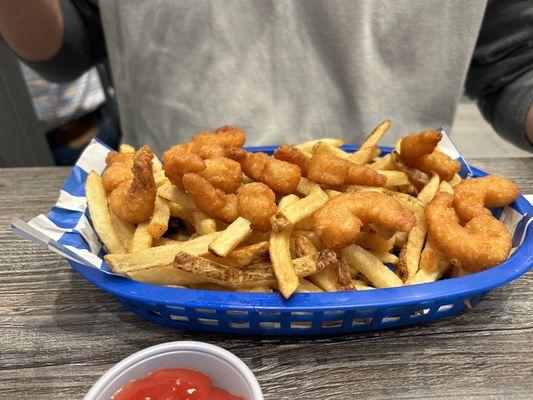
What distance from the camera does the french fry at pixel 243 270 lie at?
889mm

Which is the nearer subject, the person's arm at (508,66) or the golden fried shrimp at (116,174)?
the golden fried shrimp at (116,174)

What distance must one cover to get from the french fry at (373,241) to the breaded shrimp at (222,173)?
38 cm

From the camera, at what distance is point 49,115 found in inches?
112

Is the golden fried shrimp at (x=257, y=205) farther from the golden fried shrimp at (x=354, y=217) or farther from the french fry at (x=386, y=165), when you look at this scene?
the french fry at (x=386, y=165)

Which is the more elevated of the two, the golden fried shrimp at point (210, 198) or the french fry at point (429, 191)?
the golden fried shrimp at point (210, 198)

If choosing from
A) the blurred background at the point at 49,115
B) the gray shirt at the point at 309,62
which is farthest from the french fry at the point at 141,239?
the blurred background at the point at 49,115

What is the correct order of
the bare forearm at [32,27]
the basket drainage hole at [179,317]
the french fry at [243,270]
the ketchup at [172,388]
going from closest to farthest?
the ketchup at [172,388]
the french fry at [243,270]
the basket drainage hole at [179,317]
the bare forearm at [32,27]

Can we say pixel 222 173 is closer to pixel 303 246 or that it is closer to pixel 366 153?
pixel 303 246

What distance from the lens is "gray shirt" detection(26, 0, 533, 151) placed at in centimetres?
190

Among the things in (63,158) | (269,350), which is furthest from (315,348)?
(63,158)

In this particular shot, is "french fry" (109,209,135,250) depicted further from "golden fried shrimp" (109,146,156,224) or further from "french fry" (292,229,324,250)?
"french fry" (292,229,324,250)

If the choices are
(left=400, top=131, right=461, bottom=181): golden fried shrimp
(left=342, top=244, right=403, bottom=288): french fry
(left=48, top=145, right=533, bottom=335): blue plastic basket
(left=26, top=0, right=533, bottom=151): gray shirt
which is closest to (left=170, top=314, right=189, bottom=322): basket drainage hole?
(left=48, top=145, right=533, bottom=335): blue plastic basket

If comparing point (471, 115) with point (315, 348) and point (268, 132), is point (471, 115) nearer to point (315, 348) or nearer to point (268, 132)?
point (268, 132)

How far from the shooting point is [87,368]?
0.96 meters
